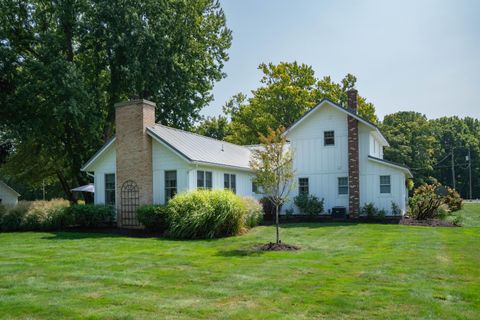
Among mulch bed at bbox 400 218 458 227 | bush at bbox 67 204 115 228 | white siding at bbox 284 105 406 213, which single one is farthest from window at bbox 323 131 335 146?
bush at bbox 67 204 115 228

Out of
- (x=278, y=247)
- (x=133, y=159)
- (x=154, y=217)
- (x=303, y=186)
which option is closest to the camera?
(x=278, y=247)

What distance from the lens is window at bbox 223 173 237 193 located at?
22.9 meters

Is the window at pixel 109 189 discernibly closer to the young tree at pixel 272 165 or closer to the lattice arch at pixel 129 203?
the lattice arch at pixel 129 203

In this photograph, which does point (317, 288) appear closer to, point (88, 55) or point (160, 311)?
point (160, 311)

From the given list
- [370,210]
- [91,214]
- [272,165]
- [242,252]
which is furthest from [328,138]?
[242,252]

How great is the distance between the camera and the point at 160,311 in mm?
6477

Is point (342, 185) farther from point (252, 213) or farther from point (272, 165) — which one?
point (272, 165)

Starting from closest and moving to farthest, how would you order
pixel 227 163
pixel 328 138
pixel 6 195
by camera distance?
pixel 227 163 → pixel 328 138 → pixel 6 195

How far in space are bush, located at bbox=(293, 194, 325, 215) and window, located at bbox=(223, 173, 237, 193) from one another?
3.64 m

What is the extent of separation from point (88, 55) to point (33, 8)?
157 inches

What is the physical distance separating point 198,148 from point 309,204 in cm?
693

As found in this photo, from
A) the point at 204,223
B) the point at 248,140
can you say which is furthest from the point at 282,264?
the point at 248,140

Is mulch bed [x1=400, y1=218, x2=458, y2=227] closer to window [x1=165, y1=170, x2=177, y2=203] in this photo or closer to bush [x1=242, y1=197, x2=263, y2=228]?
bush [x1=242, y1=197, x2=263, y2=228]

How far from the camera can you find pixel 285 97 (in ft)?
137
